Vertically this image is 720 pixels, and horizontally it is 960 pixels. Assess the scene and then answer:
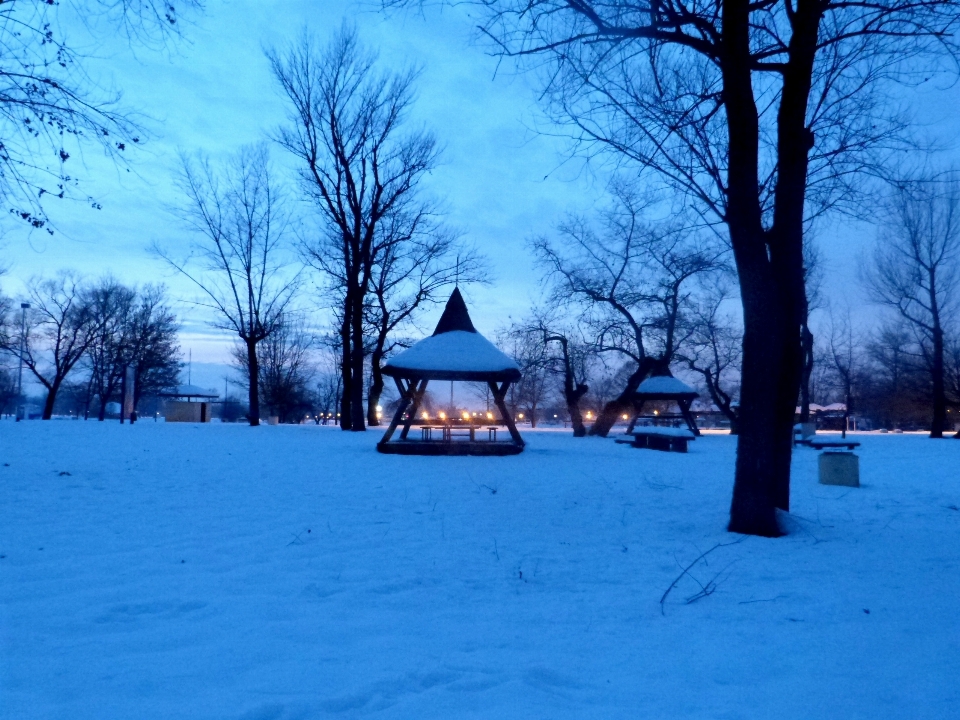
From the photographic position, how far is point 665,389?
26.1 m

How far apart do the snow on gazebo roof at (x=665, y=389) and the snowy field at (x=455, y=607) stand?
16924 mm

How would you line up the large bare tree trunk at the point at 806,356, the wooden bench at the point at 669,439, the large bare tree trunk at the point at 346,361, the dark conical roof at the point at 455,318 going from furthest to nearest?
the large bare tree trunk at the point at 346,361
the large bare tree trunk at the point at 806,356
the wooden bench at the point at 669,439
the dark conical roof at the point at 455,318

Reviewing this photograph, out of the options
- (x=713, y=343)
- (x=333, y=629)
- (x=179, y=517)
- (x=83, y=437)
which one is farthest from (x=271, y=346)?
(x=333, y=629)

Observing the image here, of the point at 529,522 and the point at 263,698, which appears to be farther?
the point at 529,522

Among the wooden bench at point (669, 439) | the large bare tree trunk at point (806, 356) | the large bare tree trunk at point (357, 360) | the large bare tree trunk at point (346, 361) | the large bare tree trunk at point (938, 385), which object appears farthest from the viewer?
the large bare tree trunk at point (938, 385)

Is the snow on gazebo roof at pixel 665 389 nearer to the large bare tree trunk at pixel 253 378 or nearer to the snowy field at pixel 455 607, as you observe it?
the large bare tree trunk at pixel 253 378

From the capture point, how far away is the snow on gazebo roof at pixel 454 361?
1596 cm

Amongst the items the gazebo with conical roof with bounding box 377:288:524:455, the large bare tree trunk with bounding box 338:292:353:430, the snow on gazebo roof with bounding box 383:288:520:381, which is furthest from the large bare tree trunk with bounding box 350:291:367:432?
the snow on gazebo roof with bounding box 383:288:520:381

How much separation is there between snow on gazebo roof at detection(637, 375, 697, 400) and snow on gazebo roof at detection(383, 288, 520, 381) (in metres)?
11.0

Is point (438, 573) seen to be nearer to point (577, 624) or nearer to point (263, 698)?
point (577, 624)

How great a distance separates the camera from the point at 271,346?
2282 inches

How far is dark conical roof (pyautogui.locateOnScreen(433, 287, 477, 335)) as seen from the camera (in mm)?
17867

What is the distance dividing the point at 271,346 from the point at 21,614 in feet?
184

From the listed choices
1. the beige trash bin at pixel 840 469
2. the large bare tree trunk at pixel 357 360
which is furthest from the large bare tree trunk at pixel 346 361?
the beige trash bin at pixel 840 469
